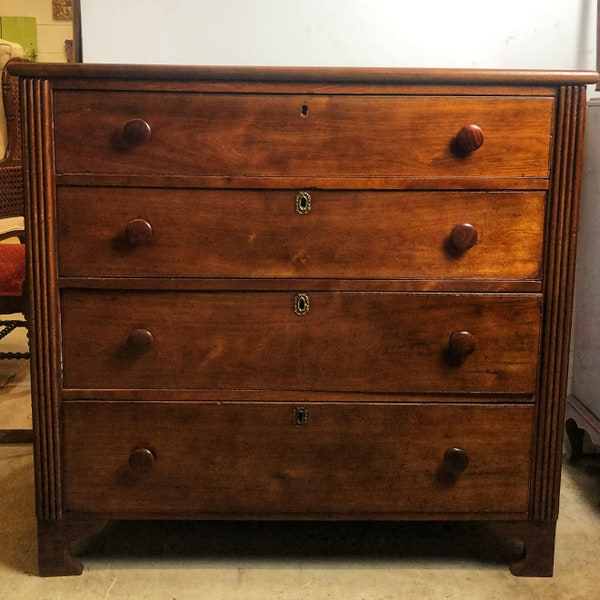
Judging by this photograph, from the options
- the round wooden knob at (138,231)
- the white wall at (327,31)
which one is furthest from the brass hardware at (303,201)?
the white wall at (327,31)

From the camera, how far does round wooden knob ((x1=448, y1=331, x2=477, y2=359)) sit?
1412 mm

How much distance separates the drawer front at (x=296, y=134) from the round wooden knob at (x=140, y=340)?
299 mm

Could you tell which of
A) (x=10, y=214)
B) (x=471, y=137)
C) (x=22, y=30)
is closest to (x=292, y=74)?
(x=471, y=137)

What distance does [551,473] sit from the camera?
1481 millimetres

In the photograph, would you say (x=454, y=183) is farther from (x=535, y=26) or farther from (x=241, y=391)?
(x=535, y=26)

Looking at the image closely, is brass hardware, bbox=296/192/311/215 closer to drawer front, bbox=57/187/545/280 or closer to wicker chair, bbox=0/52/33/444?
drawer front, bbox=57/187/545/280

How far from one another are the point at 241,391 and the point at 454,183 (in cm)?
57

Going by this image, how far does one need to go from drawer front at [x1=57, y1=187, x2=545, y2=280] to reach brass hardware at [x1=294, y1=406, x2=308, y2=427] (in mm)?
265

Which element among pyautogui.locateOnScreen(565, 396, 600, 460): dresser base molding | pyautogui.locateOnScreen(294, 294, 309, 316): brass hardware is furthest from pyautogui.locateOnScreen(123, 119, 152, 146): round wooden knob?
pyautogui.locateOnScreen(565, 396, 600, 460): dresser base molding

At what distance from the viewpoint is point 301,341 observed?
4.68 feet

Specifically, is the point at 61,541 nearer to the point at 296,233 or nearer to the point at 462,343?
the point at 296,233

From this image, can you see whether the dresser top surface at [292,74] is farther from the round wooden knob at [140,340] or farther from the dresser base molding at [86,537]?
the dresser base molding at [86,537]

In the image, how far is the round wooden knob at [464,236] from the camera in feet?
4.52

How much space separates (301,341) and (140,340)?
12.1 inches
